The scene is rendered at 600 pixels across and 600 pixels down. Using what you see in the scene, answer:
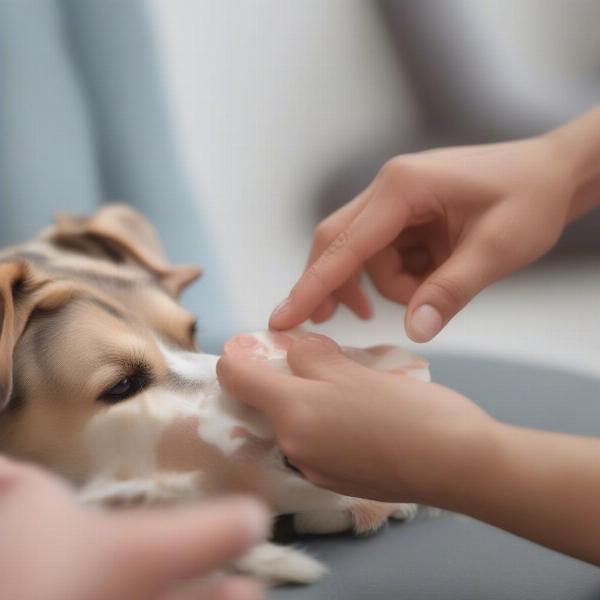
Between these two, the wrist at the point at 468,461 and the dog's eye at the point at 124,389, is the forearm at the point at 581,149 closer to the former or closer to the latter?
the wrist at the point at 468,461

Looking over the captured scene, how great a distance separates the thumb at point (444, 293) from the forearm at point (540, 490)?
0.20 meters

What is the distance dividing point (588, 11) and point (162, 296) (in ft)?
2.95

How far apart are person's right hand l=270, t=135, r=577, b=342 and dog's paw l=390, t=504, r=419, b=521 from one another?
18 centimetres

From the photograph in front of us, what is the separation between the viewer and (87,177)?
134 centimetres

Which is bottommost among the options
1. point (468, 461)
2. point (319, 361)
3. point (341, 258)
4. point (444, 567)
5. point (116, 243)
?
point (444, 567)

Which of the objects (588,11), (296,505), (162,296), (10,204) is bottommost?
(296,505)

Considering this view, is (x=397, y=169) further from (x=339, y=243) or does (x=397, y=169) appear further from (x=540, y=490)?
(x=540, y=490)

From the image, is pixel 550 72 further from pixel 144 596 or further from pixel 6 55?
pixel 144 596

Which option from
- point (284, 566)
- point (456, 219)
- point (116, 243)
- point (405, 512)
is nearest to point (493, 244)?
point (456, 219)

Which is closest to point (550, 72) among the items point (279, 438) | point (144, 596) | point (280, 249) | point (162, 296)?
point (280, 249)

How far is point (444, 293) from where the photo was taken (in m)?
0.82

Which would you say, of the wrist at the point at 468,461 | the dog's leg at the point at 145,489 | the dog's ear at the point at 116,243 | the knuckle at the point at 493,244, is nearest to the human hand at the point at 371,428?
the wrist at the point at 468,461

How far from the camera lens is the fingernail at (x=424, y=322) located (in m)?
0.81

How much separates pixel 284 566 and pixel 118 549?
337mm
